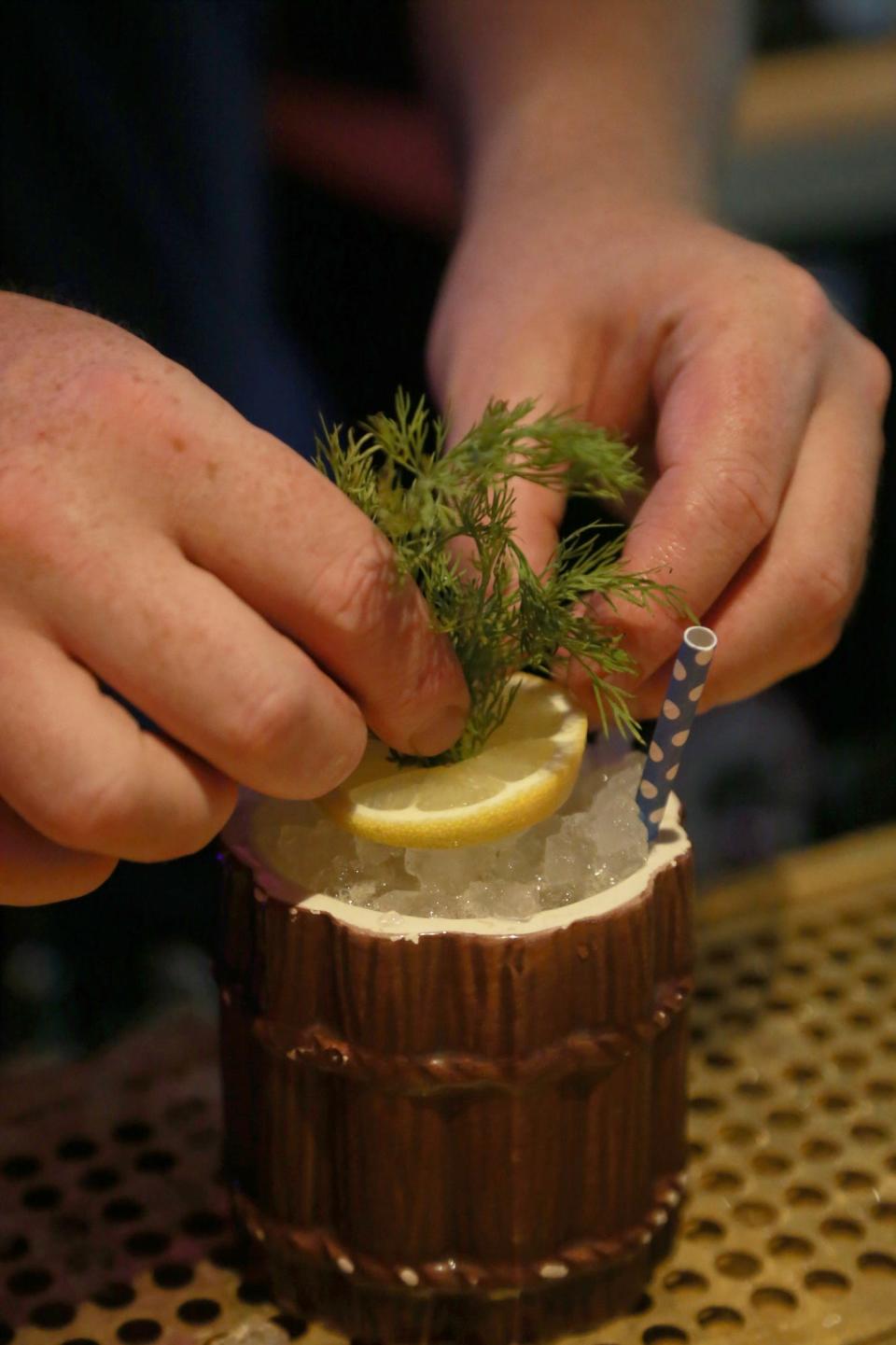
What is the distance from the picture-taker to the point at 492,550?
0.69 meters

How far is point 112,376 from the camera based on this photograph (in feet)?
1.97

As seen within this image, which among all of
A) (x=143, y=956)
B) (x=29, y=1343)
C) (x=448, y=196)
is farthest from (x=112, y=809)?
(x=448, y=196)

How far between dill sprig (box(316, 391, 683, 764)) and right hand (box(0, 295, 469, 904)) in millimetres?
69

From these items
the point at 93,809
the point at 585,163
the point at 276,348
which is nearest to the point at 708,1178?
the point at 93,809

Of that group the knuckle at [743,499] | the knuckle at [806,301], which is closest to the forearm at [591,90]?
the knuckle at [806,301]

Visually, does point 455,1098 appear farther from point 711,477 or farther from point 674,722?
point 711,477

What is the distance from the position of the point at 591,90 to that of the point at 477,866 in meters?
0.55

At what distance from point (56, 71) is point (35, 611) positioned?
0.70 metres

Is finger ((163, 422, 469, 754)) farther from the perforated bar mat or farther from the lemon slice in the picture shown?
the perforated bar mat

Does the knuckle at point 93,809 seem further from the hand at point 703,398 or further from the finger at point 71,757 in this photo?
the hand at point 703,398

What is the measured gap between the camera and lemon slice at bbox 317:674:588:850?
651 mm

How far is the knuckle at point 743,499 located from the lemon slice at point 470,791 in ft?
0.38

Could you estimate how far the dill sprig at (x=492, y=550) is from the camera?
0.68m

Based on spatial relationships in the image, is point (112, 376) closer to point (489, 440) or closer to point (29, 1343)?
point (489, 440)
